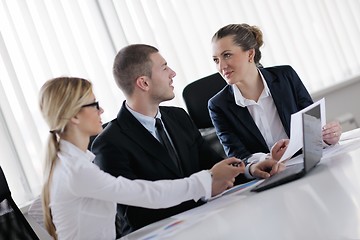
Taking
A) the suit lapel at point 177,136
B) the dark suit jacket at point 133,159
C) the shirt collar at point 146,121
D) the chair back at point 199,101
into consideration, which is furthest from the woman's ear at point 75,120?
the chair back at point 199,101

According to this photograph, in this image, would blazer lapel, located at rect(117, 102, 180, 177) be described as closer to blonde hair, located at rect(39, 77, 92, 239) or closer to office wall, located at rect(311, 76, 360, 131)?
blonde hair, located at rect(39, 77, 92, 239)

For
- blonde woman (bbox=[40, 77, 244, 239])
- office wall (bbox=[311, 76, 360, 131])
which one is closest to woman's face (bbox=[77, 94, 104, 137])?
blonde woman (bbox=[40, 77, 244, 239])

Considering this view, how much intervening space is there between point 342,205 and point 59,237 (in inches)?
35.8

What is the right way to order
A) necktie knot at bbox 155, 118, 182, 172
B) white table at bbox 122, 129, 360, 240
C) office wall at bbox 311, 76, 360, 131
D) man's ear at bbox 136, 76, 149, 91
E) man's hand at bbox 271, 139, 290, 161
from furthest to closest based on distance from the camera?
office wall at bbox 311, 76, 360, 131, man's ear at bbox 136, 76, 149, 91, necktie knot at bbox 155, 118, 182, 172, man's hand at bbox 271, 139, 290, 161, white table at bbox 122, 129, 360, 240

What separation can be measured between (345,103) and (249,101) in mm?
1893

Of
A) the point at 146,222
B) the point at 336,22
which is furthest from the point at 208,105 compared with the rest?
the point at 336,22

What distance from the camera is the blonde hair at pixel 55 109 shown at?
69.8 inches

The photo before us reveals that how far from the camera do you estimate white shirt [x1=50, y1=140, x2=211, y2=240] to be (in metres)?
1.67

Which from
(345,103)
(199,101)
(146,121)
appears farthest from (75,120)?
(345,103)

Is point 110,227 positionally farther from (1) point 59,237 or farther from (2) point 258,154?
(2) point 258,154

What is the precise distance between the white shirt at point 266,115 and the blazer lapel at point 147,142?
551 mm

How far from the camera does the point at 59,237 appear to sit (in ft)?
5.79

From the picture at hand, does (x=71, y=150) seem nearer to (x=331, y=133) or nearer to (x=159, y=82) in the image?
(x=159, y=82)

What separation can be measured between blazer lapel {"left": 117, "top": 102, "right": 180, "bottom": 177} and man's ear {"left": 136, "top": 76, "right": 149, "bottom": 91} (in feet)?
0.69
